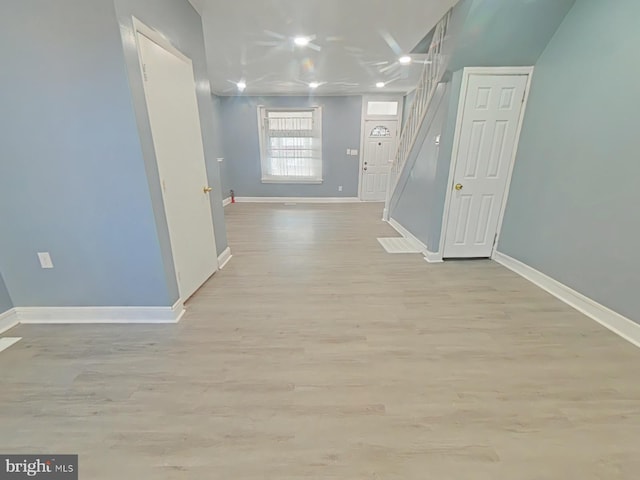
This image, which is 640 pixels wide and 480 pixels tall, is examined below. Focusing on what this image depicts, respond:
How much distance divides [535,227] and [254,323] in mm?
2947

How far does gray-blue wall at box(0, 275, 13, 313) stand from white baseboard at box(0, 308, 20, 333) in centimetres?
3

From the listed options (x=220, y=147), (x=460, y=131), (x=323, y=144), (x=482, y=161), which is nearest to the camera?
(x=460, y=131)

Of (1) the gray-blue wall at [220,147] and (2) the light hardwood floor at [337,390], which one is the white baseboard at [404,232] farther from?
(1) the gray-blue wall at [220,147]

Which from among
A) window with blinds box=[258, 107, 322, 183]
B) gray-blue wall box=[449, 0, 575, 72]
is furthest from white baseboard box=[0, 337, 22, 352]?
window with blinds box=[258, 107, 322, 183]

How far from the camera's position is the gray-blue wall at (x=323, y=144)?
6742mm

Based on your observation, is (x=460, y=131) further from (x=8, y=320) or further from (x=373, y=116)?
(x=8, y=320)


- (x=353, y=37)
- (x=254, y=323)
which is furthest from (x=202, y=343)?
(x=353, y=37)

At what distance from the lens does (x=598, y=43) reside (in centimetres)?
222

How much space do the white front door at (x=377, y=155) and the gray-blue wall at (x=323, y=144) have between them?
0.79ft

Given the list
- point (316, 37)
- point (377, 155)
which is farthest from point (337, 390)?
point (377, 155)

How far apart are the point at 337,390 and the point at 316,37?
3.55 meters

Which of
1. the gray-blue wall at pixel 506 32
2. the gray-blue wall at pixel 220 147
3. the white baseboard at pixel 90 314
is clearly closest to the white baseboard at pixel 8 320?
the white baseboard at pixel 90 314

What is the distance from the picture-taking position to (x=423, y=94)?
3.78 m

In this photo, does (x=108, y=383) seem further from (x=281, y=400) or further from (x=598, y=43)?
(x=598, y=43)
